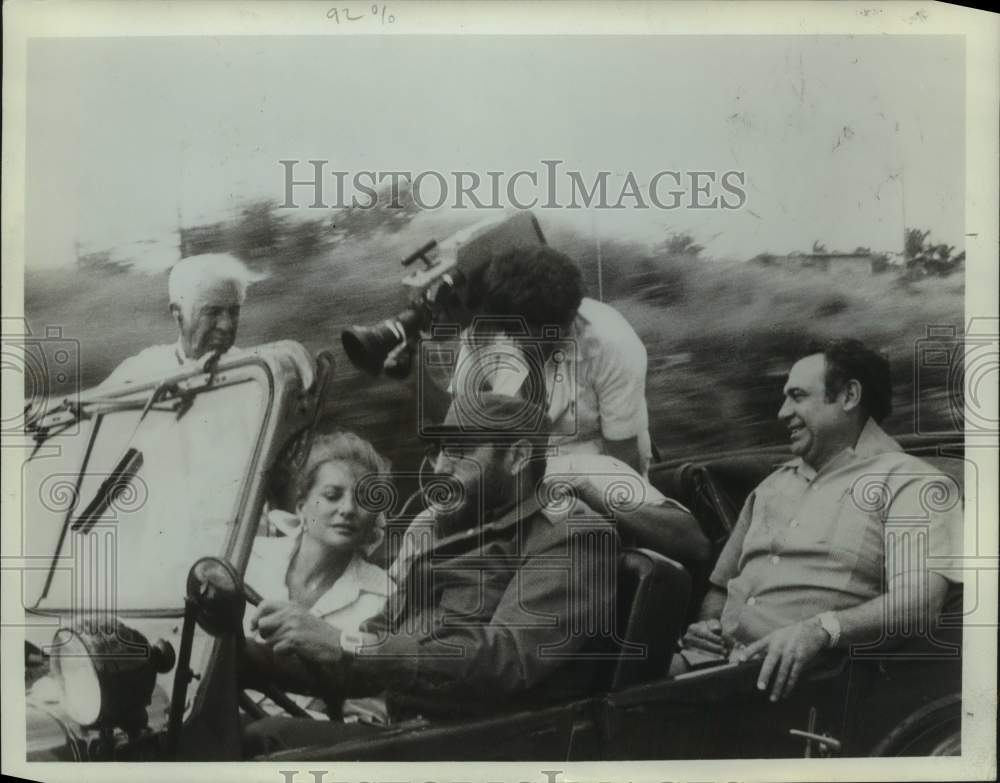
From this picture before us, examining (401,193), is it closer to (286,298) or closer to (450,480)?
(286,298)

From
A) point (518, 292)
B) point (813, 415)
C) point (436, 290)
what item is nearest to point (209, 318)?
point (436, 290)

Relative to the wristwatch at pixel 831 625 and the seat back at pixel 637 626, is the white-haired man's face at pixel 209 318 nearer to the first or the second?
the seat back at pixel 637 626

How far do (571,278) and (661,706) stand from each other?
1.60 meters

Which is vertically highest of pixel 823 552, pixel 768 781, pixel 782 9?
pixel 782 9

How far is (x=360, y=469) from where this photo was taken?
4.00m

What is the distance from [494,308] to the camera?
13.1 ft

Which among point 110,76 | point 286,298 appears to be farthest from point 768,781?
point 110,76

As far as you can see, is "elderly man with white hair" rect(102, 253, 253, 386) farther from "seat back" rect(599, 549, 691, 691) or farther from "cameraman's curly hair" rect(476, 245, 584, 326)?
"seat back" rect(599, 549, 691, 691)

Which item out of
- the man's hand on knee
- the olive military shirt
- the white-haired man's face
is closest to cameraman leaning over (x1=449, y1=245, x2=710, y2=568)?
the olive military shirt

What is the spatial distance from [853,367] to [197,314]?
241 cm

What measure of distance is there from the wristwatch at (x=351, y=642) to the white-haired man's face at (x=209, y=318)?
1.13m

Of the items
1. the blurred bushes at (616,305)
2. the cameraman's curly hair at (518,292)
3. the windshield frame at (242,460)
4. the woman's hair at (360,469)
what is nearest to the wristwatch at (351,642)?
the woman's hair at (360,469)

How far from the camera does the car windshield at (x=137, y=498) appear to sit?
400cm

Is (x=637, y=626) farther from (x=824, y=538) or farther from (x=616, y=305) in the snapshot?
(x=616, y=305)
